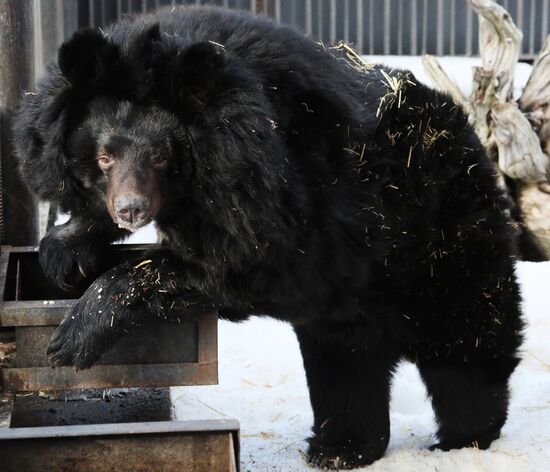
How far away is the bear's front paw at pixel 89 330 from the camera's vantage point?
13.5ft

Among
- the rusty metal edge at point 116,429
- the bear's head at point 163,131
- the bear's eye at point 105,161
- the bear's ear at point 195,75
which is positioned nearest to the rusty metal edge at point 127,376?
the rusty metal edge at point 116,429

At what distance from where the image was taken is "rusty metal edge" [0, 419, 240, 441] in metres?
3.63

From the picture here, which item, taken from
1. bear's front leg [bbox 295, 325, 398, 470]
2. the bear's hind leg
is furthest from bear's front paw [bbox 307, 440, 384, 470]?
the bear's hind leg

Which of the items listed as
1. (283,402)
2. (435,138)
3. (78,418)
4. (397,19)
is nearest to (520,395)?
(283,402)

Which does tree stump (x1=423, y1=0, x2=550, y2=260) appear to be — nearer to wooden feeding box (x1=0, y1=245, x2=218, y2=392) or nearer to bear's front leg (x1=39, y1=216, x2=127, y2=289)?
bear's front leg (x1=39, y1=216, x2=127, y2=289)

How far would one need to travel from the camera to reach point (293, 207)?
4145 mm

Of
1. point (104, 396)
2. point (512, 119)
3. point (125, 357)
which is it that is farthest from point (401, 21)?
point (125, 357)

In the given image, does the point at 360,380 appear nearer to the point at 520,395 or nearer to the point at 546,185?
the point at 520,395

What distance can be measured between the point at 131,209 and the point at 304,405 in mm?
2770

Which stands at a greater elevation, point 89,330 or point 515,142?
point 89,330

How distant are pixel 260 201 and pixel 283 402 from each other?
2523 mm

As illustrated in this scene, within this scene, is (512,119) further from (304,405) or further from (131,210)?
(131,210)

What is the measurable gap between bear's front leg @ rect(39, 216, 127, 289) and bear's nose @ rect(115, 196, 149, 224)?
76cm

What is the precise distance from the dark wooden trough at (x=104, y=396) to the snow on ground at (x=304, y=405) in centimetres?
78
